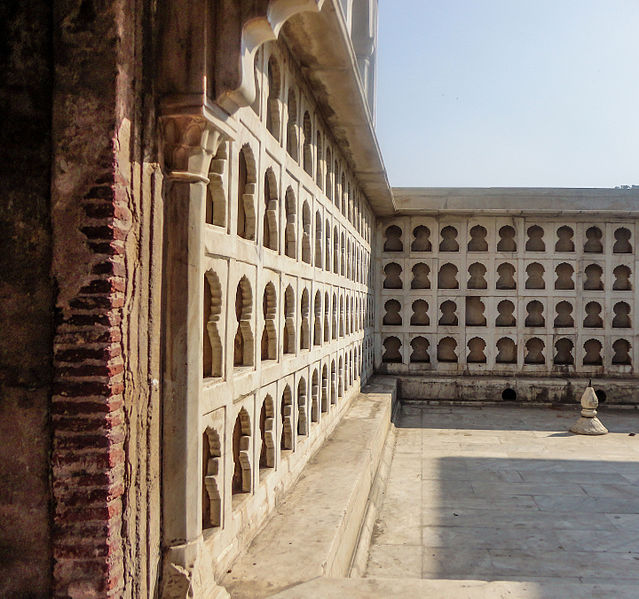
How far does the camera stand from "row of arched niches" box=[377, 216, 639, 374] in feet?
47.6

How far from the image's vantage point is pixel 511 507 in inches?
284

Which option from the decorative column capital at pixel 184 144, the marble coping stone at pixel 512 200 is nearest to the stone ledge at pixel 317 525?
the decorative column capital at pixel 184 144

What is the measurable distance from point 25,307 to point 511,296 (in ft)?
42.4

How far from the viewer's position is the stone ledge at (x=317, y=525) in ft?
12.7

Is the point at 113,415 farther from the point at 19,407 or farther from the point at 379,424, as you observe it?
the point at 379,424

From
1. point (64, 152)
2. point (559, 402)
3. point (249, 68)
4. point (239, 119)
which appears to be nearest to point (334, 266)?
point (239, 119)

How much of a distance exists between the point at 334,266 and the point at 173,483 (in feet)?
19.3

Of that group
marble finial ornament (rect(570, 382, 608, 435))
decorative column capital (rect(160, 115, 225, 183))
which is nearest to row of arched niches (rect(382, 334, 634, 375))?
marble finial ornament (rect(570, 382, 608, 435))

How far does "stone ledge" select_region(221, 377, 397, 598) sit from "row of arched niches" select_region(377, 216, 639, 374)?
680 centimetres

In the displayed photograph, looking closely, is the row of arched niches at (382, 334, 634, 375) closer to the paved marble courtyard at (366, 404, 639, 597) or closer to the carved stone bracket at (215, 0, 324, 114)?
the paved marble courtyard at (366, 404, 639, 597)

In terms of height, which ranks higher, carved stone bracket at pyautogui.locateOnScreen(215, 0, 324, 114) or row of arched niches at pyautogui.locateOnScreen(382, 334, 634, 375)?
carved stone bracket at pyautogui.locateOnScreen(215, 0, 324, 114)

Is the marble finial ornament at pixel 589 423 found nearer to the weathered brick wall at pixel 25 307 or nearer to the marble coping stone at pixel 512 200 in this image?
the marble coping stone at pixel 512 200

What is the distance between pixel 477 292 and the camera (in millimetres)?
14648

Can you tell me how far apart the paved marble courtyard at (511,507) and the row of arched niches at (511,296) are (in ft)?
10.5
